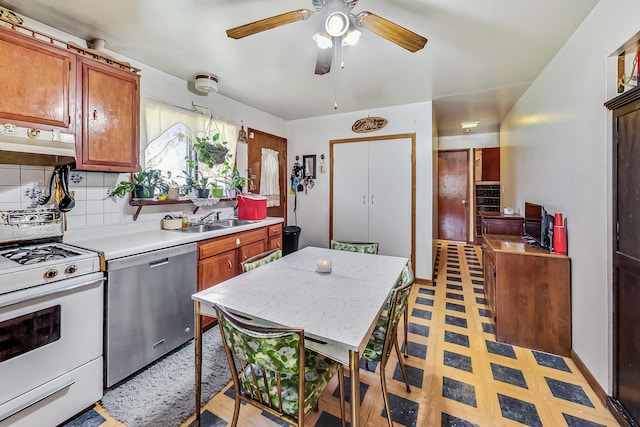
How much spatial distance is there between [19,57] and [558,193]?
3885mm

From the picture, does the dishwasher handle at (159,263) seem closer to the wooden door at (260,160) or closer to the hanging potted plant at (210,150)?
the hanging potted plant at (210,150)

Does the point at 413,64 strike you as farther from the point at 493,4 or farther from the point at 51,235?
the point at 51,235

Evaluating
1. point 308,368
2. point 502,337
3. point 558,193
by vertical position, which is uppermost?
point 558,193

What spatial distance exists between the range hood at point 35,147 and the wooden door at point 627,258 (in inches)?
126

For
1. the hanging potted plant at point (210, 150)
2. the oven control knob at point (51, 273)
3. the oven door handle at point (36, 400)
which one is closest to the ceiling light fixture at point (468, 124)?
the hanging potted plant at point (210, 150)

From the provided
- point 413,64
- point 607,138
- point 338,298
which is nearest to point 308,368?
point 338,298

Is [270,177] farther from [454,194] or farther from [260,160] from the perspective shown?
[454,194]

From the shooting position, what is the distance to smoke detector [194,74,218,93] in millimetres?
2613

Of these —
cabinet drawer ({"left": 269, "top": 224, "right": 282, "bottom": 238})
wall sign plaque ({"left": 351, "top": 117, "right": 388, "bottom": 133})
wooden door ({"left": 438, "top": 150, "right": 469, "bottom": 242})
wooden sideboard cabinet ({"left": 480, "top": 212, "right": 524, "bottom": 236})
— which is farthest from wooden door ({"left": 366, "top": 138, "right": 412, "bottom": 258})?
wooden door ({"left": 438, "top": 150, "right": 469, "bottom": 242})

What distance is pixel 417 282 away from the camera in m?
3.60

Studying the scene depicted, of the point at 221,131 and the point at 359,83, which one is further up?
the point at 359,83

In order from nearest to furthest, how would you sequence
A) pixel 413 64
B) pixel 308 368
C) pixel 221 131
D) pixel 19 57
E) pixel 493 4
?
1. pixel 308 368
2. pixel 19 57
3. pixel 493 4
4. pixel 413 64
5. pixel 221 131

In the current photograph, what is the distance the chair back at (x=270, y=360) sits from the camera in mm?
925

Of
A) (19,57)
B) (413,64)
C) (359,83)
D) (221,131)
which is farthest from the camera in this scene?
(221,131)
